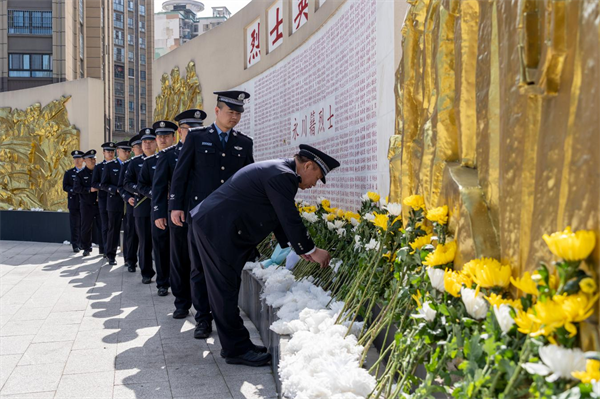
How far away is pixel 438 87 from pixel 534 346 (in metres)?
1.32

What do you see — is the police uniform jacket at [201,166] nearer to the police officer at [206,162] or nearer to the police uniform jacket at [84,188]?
the police officer at [206,162]

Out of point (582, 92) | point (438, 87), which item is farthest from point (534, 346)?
point (438, 87)

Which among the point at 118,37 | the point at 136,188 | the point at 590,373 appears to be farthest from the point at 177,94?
the point at 118,37

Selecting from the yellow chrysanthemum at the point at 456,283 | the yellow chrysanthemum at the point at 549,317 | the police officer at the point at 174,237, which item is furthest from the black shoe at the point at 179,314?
the yellow chrysanthemum at the point at 549,317

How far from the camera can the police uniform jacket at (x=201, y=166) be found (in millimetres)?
3955

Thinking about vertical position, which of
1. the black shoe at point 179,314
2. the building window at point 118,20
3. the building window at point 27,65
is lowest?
the black shoe at point 179,314

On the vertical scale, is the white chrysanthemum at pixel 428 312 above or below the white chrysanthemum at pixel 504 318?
below

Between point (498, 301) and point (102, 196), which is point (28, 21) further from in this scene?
point (498, 301)

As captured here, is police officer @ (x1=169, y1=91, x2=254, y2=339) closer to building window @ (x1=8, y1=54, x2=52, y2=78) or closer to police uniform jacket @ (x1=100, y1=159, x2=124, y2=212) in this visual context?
police uniform jacket @ (x1=100, y1=159, x2=124, y2=212)

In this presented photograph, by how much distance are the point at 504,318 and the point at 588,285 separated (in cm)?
21

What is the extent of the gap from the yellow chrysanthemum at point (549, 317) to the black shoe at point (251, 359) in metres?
2.27

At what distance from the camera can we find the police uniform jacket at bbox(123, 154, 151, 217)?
6.05 meters

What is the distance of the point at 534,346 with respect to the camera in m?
1.14

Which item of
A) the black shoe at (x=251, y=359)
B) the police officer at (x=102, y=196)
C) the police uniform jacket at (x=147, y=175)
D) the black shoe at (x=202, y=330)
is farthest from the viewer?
the police officer at (x=102, y=196)
